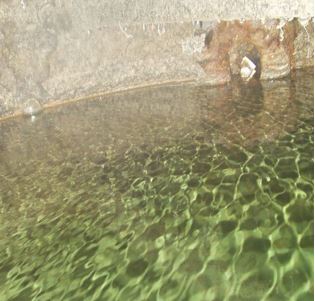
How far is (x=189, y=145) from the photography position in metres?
8.98

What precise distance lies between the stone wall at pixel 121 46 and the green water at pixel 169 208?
3377 mm

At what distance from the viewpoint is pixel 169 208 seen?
647cm

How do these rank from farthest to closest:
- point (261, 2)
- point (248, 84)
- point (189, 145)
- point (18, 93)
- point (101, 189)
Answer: point (18, 93) < point (248, 84) < point (261, 2) < point (189, 145) < point (101, 189)

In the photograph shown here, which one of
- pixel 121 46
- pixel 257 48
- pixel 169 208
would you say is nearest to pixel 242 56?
pixel 257 48

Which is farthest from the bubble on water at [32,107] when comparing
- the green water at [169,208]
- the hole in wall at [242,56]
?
the hole in wall at [242,56]

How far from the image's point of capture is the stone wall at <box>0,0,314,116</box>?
14.1 metres

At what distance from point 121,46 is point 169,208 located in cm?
1176

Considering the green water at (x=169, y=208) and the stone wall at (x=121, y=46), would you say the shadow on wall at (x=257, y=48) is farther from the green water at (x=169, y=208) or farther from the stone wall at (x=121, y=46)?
the green water at (x=169, y=208)

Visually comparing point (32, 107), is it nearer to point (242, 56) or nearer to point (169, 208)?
point (242, 56)

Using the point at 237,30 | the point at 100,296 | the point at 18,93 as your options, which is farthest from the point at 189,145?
the point at 18,93

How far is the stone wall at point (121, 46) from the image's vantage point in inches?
555

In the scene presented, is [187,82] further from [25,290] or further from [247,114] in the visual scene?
[25,290]

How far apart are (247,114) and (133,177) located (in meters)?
4.07

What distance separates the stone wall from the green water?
3.38 meters
